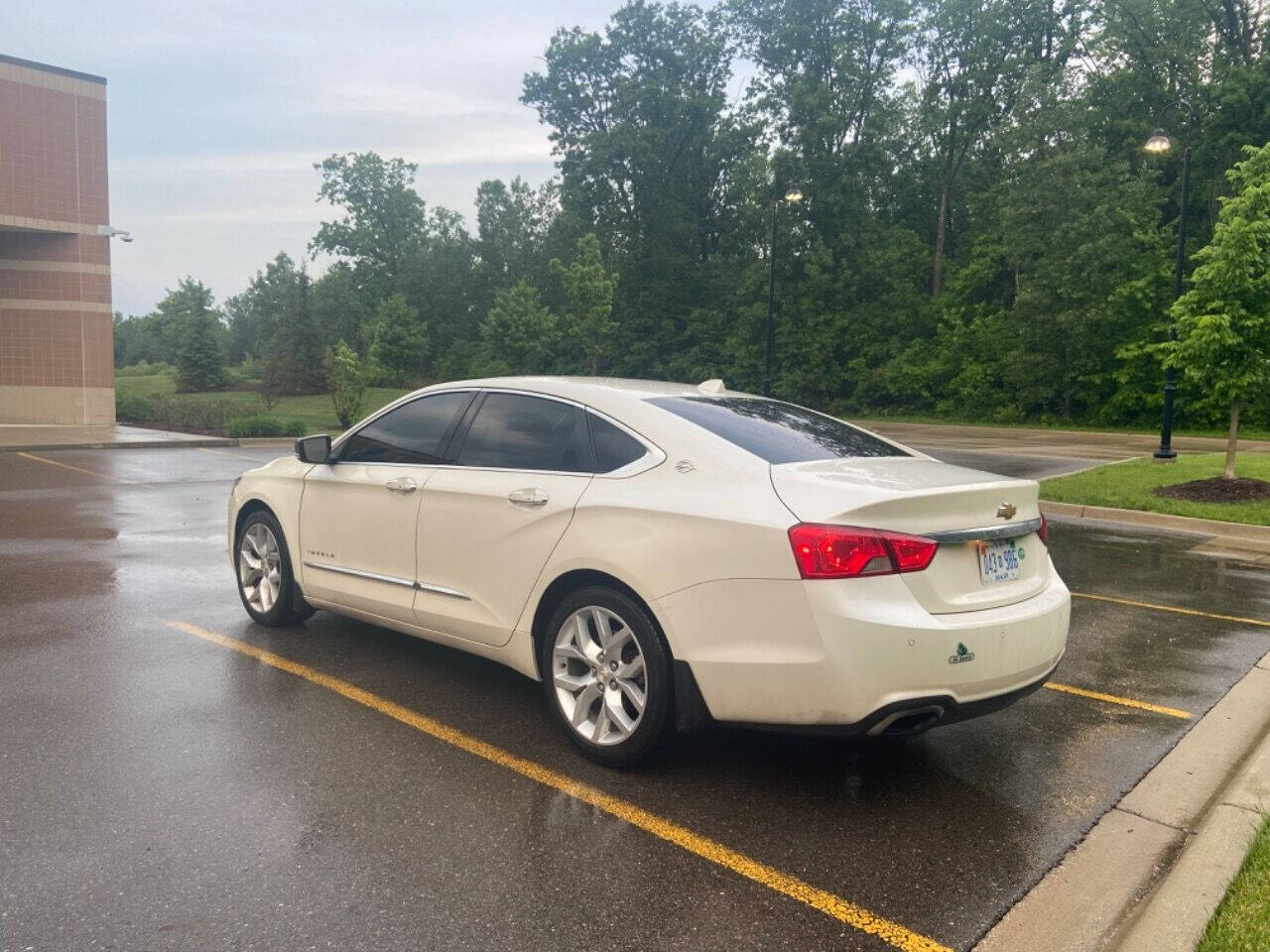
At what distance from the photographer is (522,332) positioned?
183ft

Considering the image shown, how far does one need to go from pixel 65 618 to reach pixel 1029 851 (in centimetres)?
590

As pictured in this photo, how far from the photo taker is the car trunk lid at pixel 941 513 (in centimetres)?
379

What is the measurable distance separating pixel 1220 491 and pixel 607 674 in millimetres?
12034

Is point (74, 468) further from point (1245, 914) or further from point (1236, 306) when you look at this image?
point (1245, 914)

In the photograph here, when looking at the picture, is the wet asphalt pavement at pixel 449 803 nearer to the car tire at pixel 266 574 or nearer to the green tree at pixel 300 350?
the car tire at pixel 266 574

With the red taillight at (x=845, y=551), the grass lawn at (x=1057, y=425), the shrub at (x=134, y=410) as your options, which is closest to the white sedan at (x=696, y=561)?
the red taillight at (x=845, y=551)

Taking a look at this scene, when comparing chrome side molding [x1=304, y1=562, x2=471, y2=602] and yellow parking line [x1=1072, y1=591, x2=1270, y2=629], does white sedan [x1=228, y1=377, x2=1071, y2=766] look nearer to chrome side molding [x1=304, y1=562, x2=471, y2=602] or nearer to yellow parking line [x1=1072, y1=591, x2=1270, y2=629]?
chrome side molding [x1=304, y1=562, x2=471, y2=602]

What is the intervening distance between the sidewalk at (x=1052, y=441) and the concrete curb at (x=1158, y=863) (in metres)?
17.2

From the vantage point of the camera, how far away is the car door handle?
15.0ft

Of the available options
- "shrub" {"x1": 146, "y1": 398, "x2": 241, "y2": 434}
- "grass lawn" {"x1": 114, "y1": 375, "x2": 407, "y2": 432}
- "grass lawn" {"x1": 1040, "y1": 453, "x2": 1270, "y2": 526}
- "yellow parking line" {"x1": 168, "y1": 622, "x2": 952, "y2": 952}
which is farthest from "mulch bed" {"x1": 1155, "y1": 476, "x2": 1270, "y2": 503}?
"grass lawn" {"x1": 114, "y1": 375, "x2": 407, "y2": 432}

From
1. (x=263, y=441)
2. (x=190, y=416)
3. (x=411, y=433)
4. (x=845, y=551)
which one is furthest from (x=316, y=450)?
(x=190, y=416)

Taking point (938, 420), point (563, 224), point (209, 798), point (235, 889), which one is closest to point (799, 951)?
point (235, 889)

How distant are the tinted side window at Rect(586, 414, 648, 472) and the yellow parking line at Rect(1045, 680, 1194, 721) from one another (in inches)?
104

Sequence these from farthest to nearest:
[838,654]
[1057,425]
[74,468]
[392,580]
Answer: [1057,425] → [74,468] → [392,580] → [838,654]
